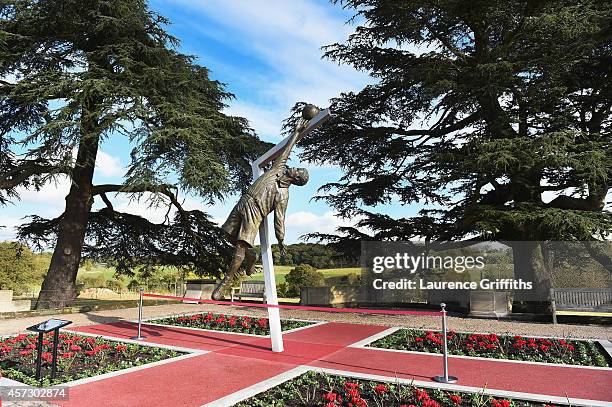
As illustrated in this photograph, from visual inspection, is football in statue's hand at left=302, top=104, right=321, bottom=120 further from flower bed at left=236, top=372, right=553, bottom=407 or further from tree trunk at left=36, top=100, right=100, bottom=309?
tree trunk at left=36, top=100, right=100, bottom=309

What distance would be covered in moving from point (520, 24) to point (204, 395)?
51.0 feet

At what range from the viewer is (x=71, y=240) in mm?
16828

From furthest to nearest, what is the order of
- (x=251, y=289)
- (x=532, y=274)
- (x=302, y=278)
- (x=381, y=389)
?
(x=302, y=278)
(x=251, y=289)
(x=532, y=274)
(x=381, y=389)

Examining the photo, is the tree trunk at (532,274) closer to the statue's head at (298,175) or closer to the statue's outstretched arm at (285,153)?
the statue's head at (298,175)

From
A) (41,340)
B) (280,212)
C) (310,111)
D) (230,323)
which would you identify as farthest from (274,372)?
(230,323)

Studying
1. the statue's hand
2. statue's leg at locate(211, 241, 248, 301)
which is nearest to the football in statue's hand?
the statue's hand

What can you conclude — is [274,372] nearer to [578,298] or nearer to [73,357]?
[73,357]

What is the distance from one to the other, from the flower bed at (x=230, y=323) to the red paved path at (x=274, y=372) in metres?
1.30

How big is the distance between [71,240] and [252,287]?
8.01m

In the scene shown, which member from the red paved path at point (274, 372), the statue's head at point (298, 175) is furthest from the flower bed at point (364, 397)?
the statue's head at point (298, 175)

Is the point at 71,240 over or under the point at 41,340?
over

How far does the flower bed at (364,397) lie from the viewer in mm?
5406

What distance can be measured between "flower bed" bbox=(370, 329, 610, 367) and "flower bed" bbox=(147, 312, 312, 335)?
3.17m

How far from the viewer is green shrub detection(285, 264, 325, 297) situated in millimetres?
26141
